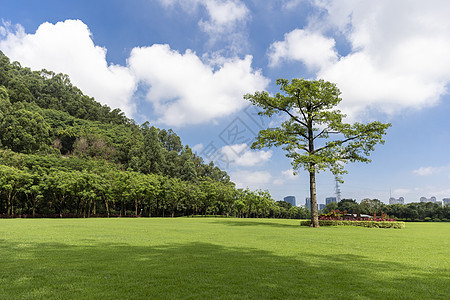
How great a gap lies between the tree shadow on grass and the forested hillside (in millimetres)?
35444

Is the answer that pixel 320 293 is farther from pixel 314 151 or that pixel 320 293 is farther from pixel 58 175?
pixel 58 175

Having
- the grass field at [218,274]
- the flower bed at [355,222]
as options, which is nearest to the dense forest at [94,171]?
the flower bed at [355,222]

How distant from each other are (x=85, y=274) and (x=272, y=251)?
5299 millimetres

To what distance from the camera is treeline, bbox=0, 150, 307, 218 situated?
37281 mm

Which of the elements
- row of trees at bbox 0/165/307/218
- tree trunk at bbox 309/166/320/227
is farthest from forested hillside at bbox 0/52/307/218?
tree trunk at bbox 309/166/320/227

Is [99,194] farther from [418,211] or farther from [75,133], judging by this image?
[418,211]

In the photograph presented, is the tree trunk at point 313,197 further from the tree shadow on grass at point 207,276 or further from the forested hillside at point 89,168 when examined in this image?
the forested hillside at point 89,168

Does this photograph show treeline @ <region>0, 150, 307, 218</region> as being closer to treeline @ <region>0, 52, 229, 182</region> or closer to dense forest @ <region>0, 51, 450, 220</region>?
dense forest @ <region>0, 51, 450, 220</region>

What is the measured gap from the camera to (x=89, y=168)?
5222 centimetres

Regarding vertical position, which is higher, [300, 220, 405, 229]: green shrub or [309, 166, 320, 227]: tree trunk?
[309, 166, 320, 227]: tree trunk

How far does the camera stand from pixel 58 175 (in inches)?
1529

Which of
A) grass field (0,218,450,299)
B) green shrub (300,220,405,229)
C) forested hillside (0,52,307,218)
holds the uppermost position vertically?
forested hillside (0,52,307,218)

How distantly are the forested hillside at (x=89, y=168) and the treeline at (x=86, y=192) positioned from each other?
0.14 m

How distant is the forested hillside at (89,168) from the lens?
39875 millimetres
